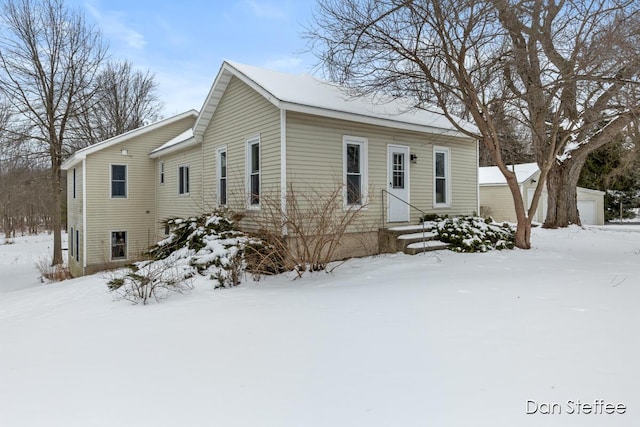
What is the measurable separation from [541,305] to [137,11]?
613 inches

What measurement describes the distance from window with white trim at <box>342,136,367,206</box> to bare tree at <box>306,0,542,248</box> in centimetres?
131

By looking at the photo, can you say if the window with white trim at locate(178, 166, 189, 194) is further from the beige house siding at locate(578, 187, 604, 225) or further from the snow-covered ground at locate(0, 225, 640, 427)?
the beige house siding at locate(578, 187, 604, 225)

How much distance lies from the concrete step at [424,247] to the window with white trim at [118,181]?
1226 centimetres

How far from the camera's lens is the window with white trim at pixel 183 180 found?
1434cm

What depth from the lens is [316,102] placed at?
9273 mm

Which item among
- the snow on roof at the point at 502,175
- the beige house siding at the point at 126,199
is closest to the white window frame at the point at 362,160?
the beige house siding at the point at 126,199

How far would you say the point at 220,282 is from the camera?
7.05m

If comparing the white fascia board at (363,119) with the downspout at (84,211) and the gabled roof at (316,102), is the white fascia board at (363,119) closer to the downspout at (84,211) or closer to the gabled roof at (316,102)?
the gabled roof at (316,102)

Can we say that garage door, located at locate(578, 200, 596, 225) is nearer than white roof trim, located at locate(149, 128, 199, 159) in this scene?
No

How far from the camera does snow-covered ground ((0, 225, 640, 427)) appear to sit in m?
2.67

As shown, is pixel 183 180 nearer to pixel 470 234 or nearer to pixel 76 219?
pixel 76 219

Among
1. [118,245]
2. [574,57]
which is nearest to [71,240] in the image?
[118,245]

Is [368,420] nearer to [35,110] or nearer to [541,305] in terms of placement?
[541,305]

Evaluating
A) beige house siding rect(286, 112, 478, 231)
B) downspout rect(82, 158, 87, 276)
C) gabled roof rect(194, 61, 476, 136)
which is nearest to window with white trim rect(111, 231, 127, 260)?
downspout rect(82, 158, 87, 276)
